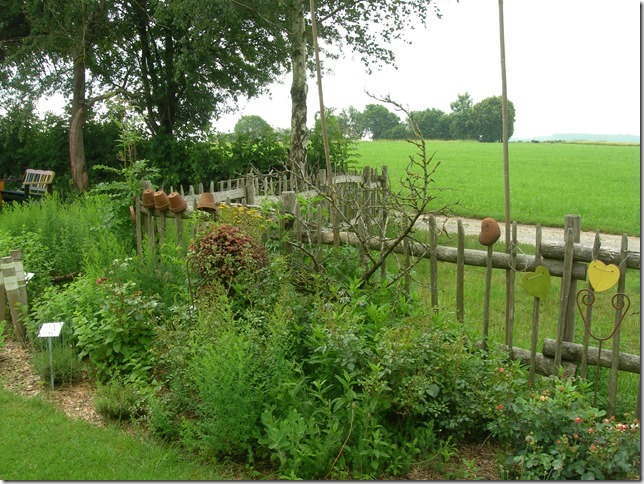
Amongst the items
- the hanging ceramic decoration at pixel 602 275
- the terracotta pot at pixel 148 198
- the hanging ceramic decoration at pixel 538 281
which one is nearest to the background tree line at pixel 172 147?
the terracotta pot at pixel 148 198

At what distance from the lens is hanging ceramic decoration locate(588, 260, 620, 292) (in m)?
4.09

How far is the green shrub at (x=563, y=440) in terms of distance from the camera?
11.1 ft

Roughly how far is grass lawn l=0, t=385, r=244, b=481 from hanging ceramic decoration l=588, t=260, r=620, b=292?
2.67 m

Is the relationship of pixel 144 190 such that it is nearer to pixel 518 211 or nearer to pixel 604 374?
pixel 604 374

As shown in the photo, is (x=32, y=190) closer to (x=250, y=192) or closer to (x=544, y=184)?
(x=250, y=192)

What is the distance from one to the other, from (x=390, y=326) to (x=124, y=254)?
3580mm

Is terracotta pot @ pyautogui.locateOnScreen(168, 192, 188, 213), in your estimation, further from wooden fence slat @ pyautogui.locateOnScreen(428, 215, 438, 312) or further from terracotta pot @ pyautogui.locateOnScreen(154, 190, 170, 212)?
wooden fence slat @ pyautogui.locateOnScreen(428, 215, 438, 312)

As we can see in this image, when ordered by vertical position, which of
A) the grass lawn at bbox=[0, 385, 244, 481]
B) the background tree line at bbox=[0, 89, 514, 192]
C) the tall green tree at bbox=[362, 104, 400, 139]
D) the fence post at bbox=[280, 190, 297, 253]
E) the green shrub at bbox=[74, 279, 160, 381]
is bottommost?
the grass lawn at bbox=[0, 385, 244, 481]

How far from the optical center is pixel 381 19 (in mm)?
12844

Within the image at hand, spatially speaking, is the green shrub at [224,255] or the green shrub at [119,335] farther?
the green shrub at [224,255]

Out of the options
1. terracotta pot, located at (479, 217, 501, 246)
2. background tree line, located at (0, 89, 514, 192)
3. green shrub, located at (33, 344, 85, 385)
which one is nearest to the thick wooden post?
terracotta pot, located at (479, 217, 501, 246)

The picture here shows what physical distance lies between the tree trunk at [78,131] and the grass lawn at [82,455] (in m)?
11.3

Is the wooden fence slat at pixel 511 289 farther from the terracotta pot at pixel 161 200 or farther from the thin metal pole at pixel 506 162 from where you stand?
the terracotta pot at pixel 161 200

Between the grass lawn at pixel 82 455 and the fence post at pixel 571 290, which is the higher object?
the fence post at pixel 571 290
